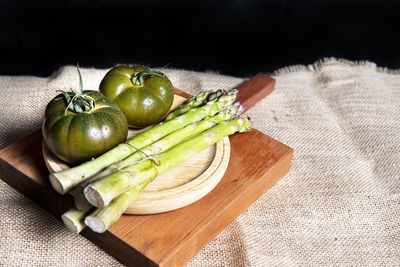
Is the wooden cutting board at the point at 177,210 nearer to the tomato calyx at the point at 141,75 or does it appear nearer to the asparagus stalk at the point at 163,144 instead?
the asparagus stalk at the point at 163,144

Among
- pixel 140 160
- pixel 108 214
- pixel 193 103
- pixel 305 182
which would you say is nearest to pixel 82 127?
pixel 140 160

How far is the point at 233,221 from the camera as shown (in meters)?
1.92

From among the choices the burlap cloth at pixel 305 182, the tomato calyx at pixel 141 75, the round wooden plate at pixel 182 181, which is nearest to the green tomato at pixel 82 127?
the round wooden plate at pixel 182 181

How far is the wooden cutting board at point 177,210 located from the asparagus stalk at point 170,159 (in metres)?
0.10

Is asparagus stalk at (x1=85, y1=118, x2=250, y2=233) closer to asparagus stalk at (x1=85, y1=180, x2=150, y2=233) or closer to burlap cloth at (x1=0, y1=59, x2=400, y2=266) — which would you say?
asparagus stalk at (x1=85, y1=180, x2=150, y2=233)

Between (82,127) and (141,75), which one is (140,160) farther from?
(141,75)

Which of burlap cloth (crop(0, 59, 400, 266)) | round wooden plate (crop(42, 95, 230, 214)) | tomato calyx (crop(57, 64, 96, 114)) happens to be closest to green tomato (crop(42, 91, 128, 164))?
tomato calyx (crop(57, 64, 96, 114))

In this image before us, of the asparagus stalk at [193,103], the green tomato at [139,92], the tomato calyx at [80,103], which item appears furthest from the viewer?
the asparagus stalk at [193,103]

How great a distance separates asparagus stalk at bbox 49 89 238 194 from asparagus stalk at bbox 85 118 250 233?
9 cm

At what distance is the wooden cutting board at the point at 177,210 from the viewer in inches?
63.9

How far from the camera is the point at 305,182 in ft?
7.05

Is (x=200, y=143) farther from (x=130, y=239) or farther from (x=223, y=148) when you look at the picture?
(x=130, y=239)

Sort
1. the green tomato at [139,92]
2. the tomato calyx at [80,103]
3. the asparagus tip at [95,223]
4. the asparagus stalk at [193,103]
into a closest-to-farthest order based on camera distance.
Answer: the asparagus tip at [95,223] → the tomato calyx at [80,103] → the green tomato at [139,92] → the asparagus stalk at [193,103]

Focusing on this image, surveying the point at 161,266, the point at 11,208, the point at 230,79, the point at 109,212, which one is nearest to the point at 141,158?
the point at 109,212
